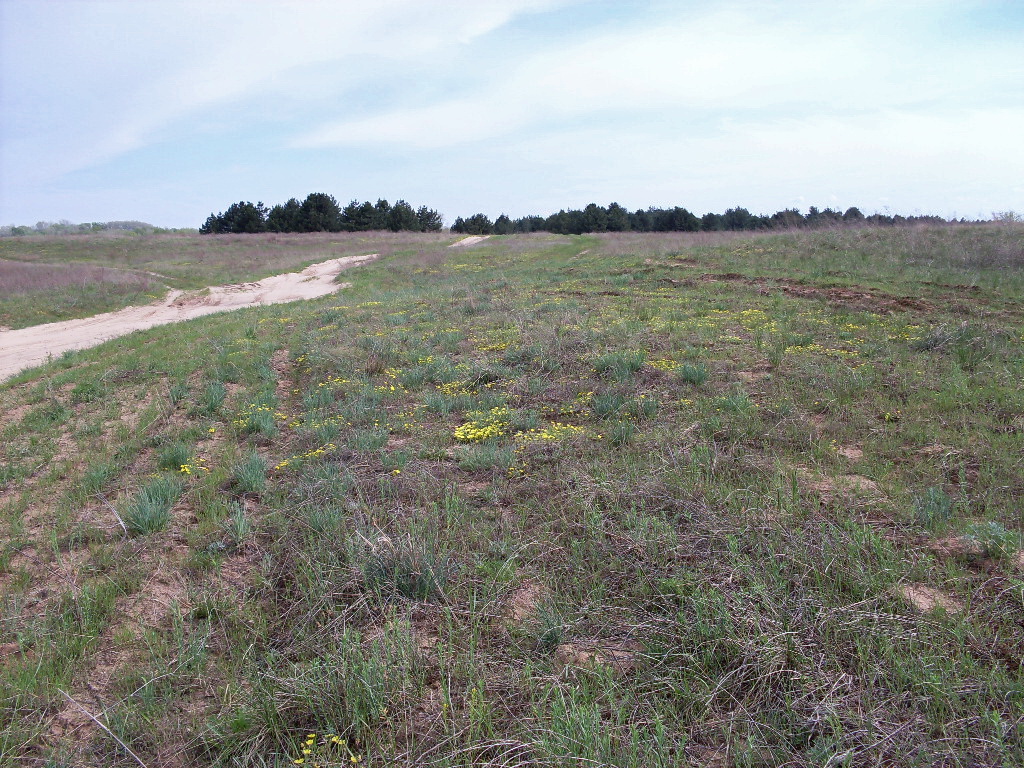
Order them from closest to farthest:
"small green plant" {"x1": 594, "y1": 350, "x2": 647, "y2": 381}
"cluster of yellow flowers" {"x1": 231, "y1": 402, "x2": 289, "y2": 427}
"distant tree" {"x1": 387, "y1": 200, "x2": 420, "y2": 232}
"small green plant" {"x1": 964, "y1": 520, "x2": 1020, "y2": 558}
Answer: "small green plant" {"x1": 964, "y1": 520, "x2": 1020, "y2": 558}
"cluster of yellow flowers" {"x1": 231, "y1": 402, "x2": 289, "y2": 427}
"small green plant" {"x1": 594, "y1": 350, "x2": 647, "y2": 381}
"distant tree" {"x1": 387, "y1": 200, "x2": 420, "y2": 232}

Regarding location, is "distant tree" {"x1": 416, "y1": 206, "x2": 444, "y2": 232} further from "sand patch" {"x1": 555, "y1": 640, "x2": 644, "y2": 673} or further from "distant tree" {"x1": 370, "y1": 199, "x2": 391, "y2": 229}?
"sand patch" {"x1": 555, "y1": 640, "x2": 644, "y2": 673}

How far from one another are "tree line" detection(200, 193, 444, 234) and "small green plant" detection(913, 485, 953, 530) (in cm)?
7013

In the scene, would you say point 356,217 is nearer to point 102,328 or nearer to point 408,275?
point 408,275

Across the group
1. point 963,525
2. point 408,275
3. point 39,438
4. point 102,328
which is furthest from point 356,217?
point 963,525

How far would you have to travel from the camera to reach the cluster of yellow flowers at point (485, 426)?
5996 mm

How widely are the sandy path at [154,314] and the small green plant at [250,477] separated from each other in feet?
29.6

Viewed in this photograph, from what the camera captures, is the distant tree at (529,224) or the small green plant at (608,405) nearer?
the small green plant at (608,405)

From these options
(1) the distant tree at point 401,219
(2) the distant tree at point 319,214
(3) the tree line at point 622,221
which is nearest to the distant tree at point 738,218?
(3) the tree line at point 622,221

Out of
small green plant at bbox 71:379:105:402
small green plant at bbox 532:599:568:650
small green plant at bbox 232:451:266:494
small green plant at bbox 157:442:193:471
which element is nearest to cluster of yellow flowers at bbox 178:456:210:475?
small green plant at bbox 157:442:193:471

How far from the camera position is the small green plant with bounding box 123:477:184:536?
457 cm

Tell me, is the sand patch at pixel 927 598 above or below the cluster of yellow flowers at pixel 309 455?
below

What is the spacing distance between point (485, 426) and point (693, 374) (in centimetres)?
249

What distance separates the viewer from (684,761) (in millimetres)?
2422

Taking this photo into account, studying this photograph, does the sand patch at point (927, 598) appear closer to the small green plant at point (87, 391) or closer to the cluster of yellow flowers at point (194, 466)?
the cluster of yellow flowers at point (194, 466)
